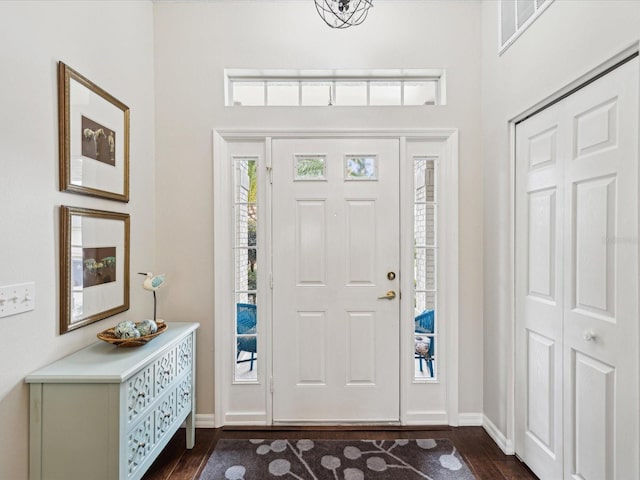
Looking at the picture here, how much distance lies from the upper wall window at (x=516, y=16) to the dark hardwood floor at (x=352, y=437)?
98.6 inches

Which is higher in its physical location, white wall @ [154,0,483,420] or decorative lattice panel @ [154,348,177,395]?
white wall @ [154,0,483,420]

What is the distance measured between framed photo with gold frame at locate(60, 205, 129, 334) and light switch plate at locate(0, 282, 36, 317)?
155mm

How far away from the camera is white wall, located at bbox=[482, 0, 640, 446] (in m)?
1.51

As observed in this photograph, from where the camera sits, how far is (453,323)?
95.4 inches

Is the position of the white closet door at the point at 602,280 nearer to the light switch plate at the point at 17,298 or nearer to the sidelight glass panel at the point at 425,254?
the sidelight glass panel at the point at 425,254

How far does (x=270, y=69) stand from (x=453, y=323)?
87.0 inches

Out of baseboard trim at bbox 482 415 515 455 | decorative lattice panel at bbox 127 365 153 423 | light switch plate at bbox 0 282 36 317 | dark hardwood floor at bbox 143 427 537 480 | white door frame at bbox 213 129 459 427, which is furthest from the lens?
white door frame at bbox 213 129 459 427

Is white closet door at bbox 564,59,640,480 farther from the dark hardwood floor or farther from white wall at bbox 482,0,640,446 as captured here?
the dark hardwood floor

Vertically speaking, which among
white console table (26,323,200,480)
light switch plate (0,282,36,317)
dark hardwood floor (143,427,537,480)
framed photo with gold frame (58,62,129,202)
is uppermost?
framed photo with gold frame (58,62,129,202)

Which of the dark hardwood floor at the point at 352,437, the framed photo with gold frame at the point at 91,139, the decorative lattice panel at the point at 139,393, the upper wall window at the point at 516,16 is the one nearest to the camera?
the decorative lattice panel at the point at 139,393

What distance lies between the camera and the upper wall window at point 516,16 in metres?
1.85

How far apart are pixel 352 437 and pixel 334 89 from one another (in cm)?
242

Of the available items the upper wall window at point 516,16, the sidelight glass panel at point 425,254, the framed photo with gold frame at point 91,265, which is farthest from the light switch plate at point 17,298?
the upper wall window at point 516,16

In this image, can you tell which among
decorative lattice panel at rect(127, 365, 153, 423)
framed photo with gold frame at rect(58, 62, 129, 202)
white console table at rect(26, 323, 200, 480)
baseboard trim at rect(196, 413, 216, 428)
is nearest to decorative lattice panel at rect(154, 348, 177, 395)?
decorative lattice panel at rect(127, 365, 153, 423)
